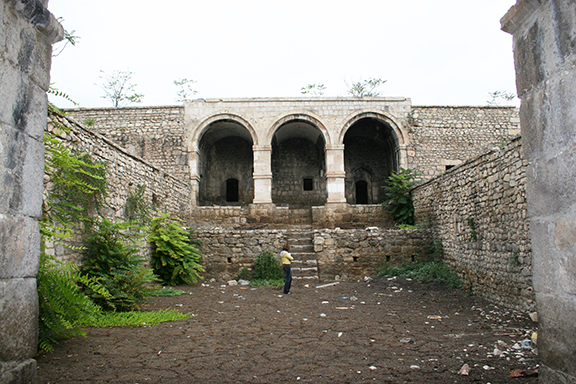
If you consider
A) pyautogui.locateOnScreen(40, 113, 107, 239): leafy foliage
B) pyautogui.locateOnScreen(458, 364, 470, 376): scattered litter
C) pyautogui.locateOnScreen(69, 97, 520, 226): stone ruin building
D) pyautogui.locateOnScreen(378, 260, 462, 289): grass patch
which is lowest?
pyautogui.locateOnScreen(458, 364, 470, 376): scattered litter

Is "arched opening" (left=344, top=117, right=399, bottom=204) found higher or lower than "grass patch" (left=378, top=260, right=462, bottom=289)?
higher

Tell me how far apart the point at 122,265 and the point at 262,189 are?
8.94m

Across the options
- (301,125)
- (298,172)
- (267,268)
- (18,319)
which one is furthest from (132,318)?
(298,172)

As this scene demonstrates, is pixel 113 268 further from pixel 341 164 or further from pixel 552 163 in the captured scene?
pixel 341 164

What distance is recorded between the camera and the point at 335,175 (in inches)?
603

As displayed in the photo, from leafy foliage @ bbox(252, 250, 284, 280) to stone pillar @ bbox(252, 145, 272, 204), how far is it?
4901 mm

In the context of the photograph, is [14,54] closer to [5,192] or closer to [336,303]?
[5,192]

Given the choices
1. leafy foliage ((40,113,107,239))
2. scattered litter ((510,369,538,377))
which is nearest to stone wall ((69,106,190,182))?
leafy foliage ((40,113,107,239))

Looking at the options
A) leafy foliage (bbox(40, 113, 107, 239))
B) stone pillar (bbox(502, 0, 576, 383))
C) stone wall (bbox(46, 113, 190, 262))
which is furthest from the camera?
stone wall (bbox(46, 113, 190, 262))

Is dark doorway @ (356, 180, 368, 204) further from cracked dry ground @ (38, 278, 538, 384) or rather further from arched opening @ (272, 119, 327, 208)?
cracked dry ground @ (38, 278, 538, 384)

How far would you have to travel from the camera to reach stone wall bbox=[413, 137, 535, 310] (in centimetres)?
630

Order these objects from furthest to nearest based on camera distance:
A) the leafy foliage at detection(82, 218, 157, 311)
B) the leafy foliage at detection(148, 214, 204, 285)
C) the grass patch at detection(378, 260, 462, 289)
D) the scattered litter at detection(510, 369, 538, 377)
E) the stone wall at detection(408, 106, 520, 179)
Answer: the stone wall at detection(408, 106, 520, 179)
the leafy foliage at detection(148, 214, 204, 285)
the grass patch at detection(378, 260, 462, 289)
the leafy foliage at detection(82, 218, 157, 311)
the scattered litter at detection(510, 369, 538, 377)

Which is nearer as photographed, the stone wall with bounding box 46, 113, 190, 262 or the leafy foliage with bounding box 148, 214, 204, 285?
the stone wall with bounding box 46, 113, 190, 262

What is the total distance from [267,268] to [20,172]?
8201 millimetres
